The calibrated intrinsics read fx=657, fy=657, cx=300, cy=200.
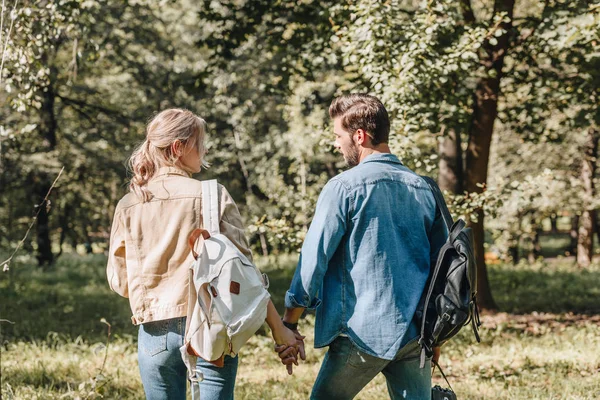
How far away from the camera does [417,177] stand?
291 cm

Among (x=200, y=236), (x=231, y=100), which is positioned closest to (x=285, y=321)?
(x=200, y=236)

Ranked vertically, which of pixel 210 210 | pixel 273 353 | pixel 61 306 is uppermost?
pixel 210 210

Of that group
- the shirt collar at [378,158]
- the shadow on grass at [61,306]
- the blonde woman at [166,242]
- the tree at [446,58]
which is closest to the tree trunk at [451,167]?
the tree at [446,58]

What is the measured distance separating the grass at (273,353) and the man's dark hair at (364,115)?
1876mm

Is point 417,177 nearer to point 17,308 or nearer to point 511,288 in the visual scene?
point 17,308

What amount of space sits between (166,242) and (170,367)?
0.51 meters

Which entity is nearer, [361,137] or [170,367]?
[170,367]

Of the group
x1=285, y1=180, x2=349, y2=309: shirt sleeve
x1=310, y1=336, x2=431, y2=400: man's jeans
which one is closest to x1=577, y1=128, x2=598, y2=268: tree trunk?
x1=310, y1=336, x2=431, y2=400: man's jeans

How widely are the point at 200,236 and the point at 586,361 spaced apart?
5.47m

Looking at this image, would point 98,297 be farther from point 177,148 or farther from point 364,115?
point 364,115

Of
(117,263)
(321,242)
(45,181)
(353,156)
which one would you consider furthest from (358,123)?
(45,181)

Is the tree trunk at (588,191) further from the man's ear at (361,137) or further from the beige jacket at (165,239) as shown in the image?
the beige jacket at (165,239)

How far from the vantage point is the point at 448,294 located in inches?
108

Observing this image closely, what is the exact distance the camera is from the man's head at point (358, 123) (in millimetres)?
2826
